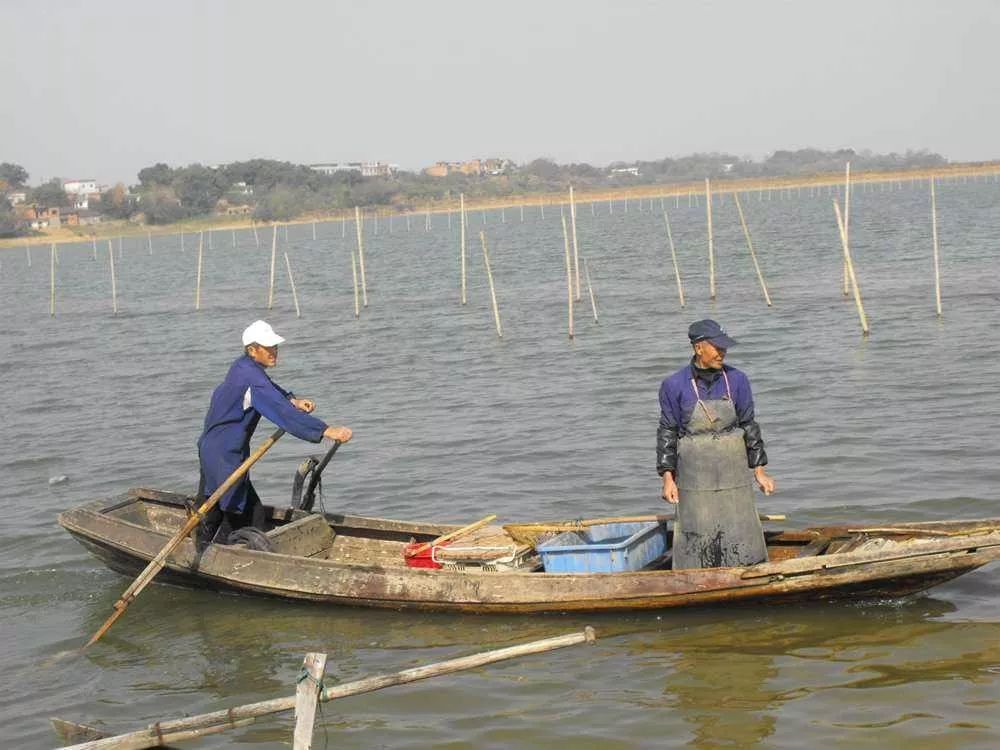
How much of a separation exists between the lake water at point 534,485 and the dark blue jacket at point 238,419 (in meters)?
1.04

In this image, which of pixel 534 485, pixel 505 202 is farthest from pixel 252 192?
pixel 534 485

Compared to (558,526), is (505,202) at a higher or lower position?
higher

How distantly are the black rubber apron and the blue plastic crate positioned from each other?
17.2 inches

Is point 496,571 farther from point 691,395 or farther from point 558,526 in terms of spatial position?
point 691,395

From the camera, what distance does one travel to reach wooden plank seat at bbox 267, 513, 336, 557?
8812 millimetres

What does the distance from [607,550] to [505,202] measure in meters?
152

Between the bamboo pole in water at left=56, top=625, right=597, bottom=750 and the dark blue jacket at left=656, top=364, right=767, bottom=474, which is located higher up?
the dark blue jacket at left=656, top=364, right=767, bottom=474

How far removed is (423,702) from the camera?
23.0 feet

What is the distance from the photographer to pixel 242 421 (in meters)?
8.52

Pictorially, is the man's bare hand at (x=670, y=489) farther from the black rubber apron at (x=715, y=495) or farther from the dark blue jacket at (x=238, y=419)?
the dark blue jacket at (x=238, y=419)

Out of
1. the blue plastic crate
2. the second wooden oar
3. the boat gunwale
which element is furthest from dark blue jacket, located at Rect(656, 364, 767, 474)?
the second wooden oar

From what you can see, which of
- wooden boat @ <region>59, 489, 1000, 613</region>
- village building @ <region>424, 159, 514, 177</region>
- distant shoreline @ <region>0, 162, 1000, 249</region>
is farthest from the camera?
village building @ <region>424, 159, 514, 177</region>

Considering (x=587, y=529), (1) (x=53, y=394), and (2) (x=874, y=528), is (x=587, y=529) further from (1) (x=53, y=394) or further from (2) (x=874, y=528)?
(1) (x=53, y=394)

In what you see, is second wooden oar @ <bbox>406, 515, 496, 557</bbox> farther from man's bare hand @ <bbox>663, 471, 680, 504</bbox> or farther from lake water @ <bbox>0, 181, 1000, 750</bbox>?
man's bare hand @ <bbox>663, 471, 680, 504</bbox>
